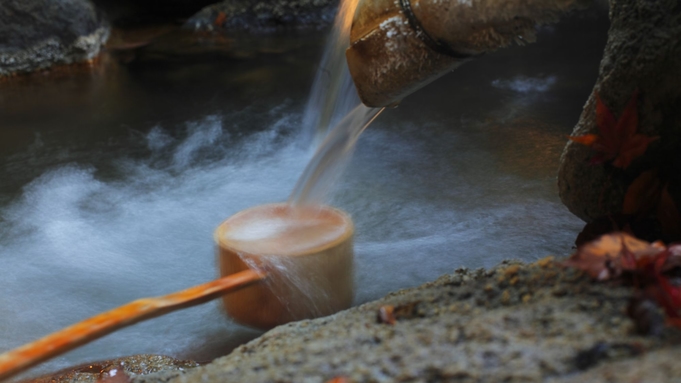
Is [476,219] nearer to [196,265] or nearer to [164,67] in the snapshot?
[196,265]

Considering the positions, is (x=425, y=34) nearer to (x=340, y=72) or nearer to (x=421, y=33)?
(x=421, y=33)

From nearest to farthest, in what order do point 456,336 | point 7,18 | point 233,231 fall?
1. point 456,336
2. point 233,231
3. point 7,18

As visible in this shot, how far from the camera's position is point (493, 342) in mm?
1158

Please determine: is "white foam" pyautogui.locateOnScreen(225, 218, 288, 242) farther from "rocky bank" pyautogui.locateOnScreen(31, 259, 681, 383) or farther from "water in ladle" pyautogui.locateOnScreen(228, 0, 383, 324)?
"rocky bank" pyautogui.locateOnScreen(31, 259, 681, 383)

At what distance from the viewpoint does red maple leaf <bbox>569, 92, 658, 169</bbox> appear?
5.53ft

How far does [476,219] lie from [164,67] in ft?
14.2

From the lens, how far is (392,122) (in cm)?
450

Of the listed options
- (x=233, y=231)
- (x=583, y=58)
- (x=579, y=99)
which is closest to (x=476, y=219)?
(x=233, y=231)

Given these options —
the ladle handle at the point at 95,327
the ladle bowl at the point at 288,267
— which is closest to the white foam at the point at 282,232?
the ladle bowl at the point at 288,267

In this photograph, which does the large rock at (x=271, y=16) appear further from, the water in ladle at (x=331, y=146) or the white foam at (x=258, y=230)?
the white foam at (x=258, y=230)

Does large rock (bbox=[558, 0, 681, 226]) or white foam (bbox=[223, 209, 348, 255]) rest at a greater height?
large rock (bbox=[558, 0, 681, 226])

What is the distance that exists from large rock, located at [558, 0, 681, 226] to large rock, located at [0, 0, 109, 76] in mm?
6020

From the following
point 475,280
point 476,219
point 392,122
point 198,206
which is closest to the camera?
point 475,280

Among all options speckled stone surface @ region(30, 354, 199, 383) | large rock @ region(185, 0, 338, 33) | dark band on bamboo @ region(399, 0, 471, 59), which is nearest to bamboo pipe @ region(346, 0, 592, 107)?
dark band on bamboo @ region(399, 0, 471, 59)
